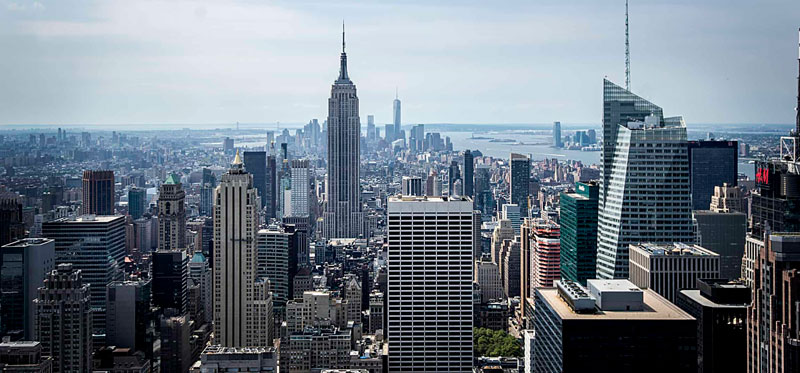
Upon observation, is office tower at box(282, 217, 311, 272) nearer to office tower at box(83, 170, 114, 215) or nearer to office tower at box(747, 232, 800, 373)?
office tower at box(83, 170, 114, 215)

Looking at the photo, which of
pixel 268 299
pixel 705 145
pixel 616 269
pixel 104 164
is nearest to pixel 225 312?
pixel 268 299

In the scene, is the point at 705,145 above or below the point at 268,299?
above

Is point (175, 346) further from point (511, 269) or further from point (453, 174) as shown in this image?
point (453, 174)

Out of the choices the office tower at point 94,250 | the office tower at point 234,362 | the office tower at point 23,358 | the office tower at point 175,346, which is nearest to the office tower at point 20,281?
the office tower at point 94,250

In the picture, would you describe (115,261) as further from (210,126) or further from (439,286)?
(439,286)

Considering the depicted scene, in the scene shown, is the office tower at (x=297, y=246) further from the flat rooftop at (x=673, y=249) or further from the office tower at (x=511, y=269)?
the flat rooftop at (x=673, y=249)

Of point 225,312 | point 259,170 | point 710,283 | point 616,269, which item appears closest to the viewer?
point 710,283
